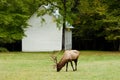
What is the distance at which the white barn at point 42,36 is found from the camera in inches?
2201

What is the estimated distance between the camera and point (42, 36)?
2207 inches

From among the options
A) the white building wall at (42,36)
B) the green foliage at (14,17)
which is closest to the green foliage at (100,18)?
the white building wall at (42,36)

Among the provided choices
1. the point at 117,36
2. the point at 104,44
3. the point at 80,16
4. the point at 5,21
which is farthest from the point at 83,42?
the point at 5,21

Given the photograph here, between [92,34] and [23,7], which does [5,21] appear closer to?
[23,7]

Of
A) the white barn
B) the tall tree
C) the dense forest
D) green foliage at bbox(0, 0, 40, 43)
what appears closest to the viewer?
the tall tree

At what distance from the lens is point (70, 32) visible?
201 feet

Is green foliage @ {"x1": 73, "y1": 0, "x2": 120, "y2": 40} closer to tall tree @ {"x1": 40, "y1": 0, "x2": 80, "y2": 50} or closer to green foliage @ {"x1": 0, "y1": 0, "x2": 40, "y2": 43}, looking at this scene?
tall tree @ {"x1": 40, "y1": 0, "x2": 80, "y2": 50}

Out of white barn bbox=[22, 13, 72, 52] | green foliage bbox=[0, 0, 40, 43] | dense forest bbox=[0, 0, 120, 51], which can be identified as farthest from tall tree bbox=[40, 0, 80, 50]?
white barn bbox=[22, 13, 72, 52]

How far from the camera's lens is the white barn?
5591cm

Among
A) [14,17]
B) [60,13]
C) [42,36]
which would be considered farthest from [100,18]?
[14,17]

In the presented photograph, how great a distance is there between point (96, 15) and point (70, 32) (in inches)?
209

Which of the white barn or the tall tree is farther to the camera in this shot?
the white barn

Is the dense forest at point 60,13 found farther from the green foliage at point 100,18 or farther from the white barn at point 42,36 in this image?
the white barn at point 42,36

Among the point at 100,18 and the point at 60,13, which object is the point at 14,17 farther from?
the point at 100,18
